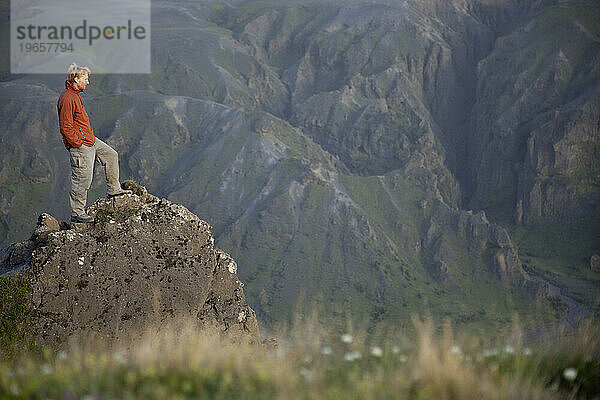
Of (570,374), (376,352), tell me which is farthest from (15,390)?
(570,374)

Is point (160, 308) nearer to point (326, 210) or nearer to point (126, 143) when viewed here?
point (326, 210)

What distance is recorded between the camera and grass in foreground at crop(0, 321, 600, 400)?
649cm

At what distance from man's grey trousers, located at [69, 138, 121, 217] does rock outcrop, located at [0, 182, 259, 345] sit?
35 centimetres

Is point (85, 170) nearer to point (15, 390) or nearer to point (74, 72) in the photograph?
point (74, 72)

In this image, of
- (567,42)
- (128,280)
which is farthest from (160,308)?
(567,42)

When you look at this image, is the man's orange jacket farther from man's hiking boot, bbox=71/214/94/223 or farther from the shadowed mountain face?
the shadowed mountain face

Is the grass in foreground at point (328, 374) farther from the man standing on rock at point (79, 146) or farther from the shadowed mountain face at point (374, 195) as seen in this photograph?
the shadowed mountain face at point (374, 195)

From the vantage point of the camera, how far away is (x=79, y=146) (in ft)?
41.4

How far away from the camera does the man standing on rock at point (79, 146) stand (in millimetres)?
12281

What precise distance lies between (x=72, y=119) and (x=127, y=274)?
9.87 feet

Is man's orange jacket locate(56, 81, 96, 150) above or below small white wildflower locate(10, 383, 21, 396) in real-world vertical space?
above

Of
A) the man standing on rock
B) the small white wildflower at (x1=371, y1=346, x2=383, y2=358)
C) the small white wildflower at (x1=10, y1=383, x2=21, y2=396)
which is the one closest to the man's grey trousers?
the man standing on rock

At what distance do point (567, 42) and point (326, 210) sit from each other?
327 feet

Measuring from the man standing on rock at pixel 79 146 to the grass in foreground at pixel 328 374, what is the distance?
5.21 meters
